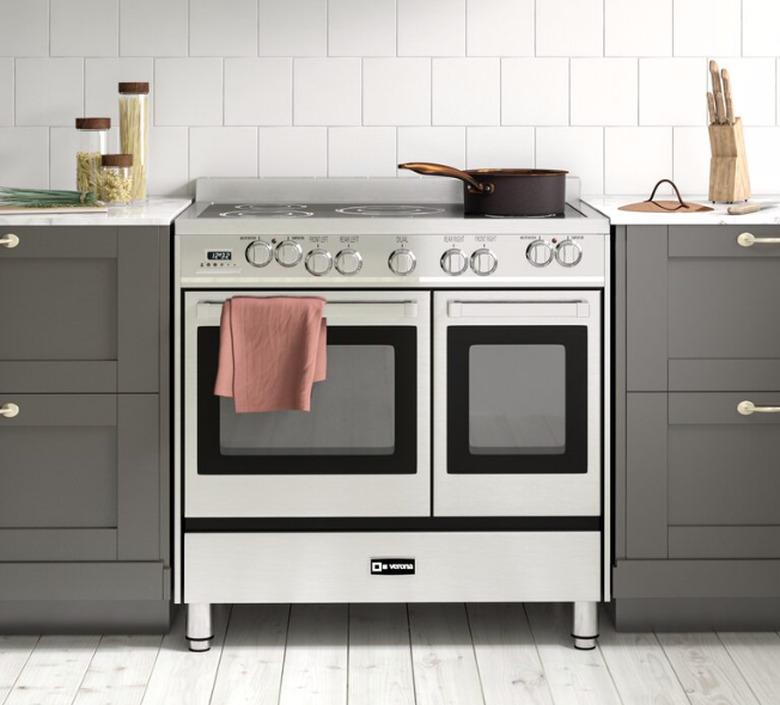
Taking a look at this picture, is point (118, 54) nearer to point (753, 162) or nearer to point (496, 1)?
point (496, 1)

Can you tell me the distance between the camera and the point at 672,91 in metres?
3.86

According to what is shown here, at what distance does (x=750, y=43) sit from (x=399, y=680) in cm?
203

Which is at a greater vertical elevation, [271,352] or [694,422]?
[271,352]

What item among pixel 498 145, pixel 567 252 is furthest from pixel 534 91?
pixel 567 252

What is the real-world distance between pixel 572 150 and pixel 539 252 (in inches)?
30.3

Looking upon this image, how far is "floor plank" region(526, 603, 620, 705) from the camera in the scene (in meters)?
3.05

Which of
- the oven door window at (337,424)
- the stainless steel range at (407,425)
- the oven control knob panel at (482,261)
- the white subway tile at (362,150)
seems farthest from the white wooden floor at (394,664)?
the white subway tile at (362,150)

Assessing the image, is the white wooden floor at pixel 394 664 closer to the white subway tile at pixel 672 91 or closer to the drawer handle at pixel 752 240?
the drawer handle at pixel 752 240

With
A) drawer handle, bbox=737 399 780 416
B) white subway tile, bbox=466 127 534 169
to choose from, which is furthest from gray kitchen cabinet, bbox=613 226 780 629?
white subway tile, bbox=466 127 534 169

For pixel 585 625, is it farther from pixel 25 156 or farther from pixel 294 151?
pixel 25 156

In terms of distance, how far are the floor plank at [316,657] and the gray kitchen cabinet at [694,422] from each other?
2.31ft

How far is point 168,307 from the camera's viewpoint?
10.6ft

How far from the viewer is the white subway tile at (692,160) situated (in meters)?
3.88

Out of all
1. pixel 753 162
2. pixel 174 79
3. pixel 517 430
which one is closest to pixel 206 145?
pixel 174 79
